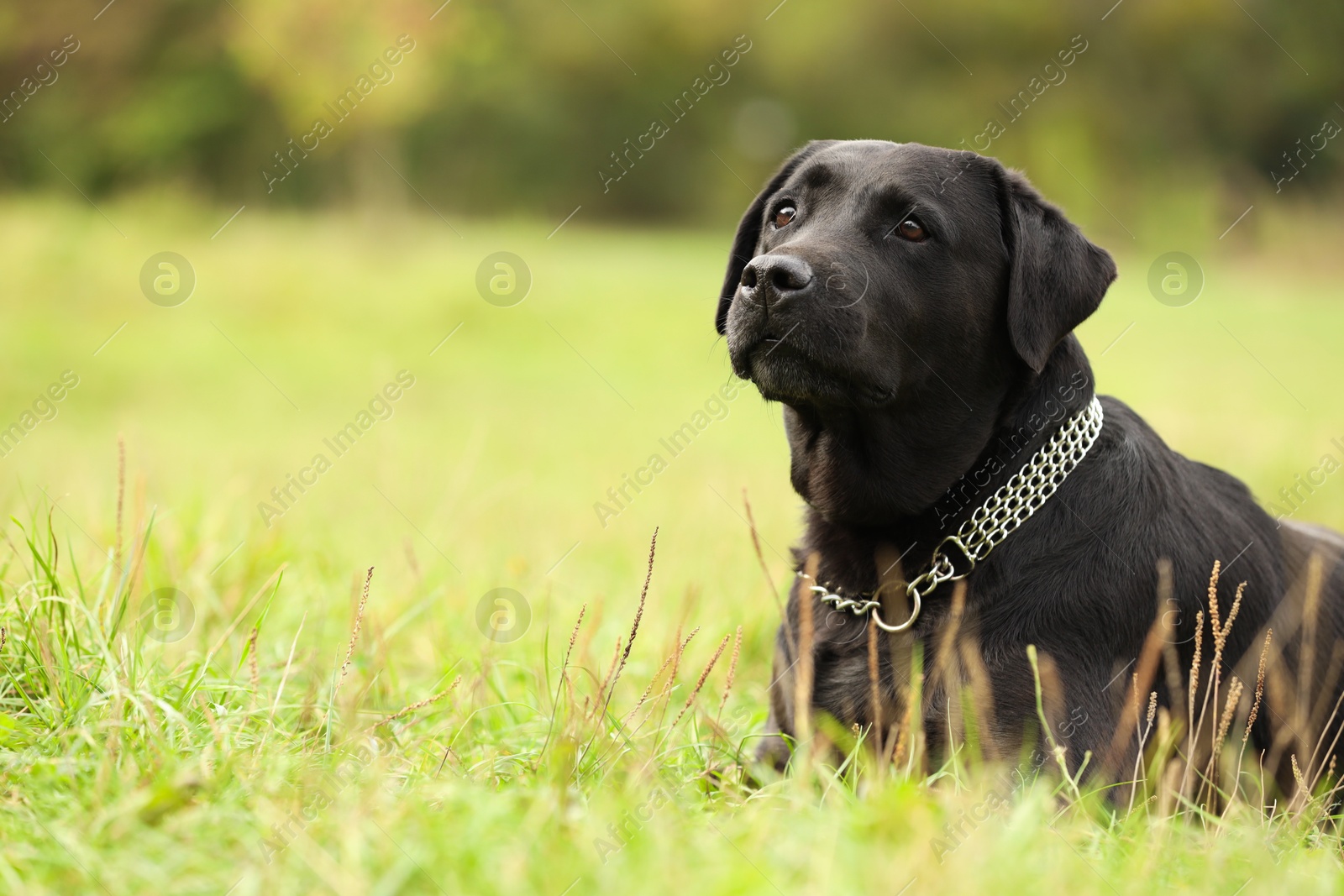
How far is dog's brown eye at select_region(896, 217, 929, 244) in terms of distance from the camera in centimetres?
297

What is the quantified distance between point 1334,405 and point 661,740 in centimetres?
985

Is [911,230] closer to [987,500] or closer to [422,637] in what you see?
[987,500]

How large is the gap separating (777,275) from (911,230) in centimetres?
48

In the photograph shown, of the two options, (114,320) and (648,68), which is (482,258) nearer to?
(114,320)

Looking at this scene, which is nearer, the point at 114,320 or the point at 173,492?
the point at 173,492

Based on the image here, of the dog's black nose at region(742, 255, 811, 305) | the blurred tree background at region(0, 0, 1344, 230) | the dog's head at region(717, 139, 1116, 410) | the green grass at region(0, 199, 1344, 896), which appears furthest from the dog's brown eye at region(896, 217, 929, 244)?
the blurred tree background at region(0, 0, 1344, 230)

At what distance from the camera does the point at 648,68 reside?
3250cm

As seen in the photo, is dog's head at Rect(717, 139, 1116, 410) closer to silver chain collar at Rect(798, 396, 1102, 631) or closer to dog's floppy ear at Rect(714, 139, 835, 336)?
silver chain collar at Rect(798, 396, 1102, 631)

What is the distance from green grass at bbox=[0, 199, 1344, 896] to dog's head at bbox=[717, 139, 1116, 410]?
2.41 feet

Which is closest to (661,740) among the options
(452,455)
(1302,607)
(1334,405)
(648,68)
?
(1302,607)

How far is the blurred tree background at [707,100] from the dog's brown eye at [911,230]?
21.2 metres

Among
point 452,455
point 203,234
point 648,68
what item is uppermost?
point 648,68

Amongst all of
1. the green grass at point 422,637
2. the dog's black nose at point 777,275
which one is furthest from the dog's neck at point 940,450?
the green grass at point 422,637

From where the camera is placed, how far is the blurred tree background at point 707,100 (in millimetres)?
25797
